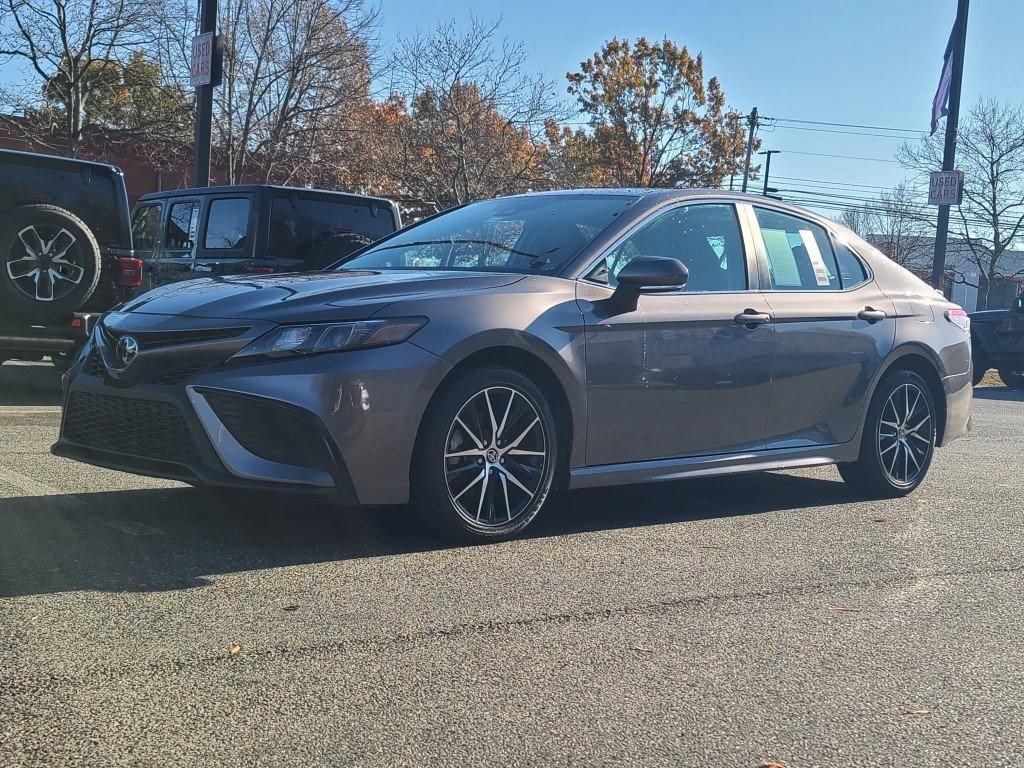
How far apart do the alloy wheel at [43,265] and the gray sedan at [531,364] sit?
3.69 meters

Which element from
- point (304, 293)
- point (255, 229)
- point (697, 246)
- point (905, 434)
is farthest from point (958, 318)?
point (255, 229)

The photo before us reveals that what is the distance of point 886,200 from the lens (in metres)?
65.3

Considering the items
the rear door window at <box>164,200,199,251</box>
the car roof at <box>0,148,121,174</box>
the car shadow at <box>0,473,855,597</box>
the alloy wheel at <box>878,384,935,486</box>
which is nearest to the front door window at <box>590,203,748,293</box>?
the car shadow at <box>0,473,855,597</box>

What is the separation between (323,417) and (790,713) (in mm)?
2027

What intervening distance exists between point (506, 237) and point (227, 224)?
18.3ft

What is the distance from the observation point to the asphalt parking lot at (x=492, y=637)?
2832 millimetres

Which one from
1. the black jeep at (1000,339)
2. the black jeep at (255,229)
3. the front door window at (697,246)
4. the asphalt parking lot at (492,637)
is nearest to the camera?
the asphalt parking lot at (492,637)

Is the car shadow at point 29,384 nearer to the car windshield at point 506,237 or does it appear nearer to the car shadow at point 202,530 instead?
the car shadow at point 202,530

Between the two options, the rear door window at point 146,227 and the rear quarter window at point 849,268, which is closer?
the rear quarter window at point 849,268

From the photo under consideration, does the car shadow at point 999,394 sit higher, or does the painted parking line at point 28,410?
the painted parking line at point 28,410

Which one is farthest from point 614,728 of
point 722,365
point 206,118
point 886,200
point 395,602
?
point 886,200

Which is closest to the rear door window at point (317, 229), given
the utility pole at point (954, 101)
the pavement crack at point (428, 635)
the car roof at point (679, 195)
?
the car roof at point (679, 195)

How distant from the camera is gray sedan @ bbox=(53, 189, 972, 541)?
436cm

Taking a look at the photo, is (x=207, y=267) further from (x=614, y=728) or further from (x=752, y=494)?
(x=614, y=728)
